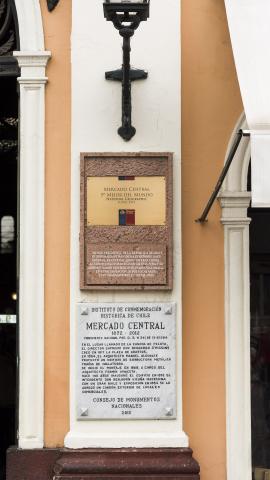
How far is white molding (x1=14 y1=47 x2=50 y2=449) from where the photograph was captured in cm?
596

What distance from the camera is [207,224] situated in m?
6.06

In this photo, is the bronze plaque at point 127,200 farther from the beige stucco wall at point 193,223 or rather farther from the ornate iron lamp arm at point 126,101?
the ornate iron lamp arm at point 126,101

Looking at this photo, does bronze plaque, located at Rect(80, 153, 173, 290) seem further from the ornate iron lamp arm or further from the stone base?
the stone base

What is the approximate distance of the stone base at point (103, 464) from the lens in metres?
5.70

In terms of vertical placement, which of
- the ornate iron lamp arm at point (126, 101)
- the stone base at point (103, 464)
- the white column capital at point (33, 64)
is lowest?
the stone base at point (103, 464)

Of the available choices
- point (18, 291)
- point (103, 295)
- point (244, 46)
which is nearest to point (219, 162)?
point (244, 46)

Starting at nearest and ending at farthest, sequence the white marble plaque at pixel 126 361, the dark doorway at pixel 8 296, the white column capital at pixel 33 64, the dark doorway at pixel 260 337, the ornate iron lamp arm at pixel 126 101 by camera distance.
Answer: the ornate iron lamp arm at pixel 126 101 < the white marble plaque at pixel 126 361 < the white column capital at pixel 33 64 < the dark doorway at pixel 260 337 < the dark doorway at pixel 8 296

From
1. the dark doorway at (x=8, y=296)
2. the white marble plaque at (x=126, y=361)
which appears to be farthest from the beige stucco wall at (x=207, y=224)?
the dark doorway at (x=8, y=296)

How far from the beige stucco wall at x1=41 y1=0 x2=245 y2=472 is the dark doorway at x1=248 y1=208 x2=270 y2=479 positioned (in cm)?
48

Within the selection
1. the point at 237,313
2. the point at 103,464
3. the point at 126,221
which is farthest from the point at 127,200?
the point at 103,464

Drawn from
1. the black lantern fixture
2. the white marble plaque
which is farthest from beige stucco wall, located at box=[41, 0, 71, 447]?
the black lantern fixture

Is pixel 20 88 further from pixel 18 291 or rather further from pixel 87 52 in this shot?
pixel 18 291

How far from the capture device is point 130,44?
6.07 metres

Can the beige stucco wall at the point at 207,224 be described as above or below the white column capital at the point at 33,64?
below
